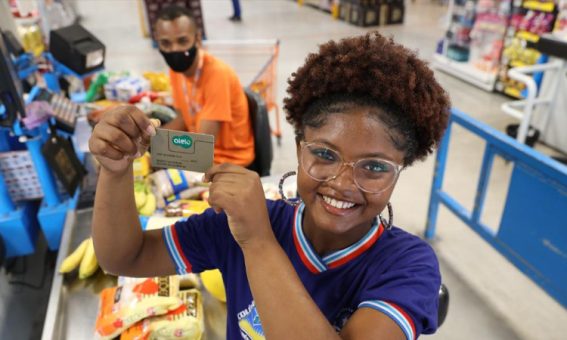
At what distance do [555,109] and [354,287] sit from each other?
4.55 metres

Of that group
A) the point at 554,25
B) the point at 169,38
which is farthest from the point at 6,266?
the point at 554,25

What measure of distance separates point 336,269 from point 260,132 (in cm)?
174

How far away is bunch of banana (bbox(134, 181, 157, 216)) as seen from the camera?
7.45 ft

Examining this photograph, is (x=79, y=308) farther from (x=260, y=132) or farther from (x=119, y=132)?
(x=260, y=132)

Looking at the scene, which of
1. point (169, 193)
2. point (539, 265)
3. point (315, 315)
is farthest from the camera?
point (169, 193)

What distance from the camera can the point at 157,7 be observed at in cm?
782

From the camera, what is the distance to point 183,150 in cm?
99

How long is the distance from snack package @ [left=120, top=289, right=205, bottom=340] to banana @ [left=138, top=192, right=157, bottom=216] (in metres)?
0.76

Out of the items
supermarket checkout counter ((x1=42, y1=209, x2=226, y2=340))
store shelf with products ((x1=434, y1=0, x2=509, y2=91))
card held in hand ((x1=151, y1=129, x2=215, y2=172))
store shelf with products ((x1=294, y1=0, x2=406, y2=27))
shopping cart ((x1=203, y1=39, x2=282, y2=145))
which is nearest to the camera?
card held in hand ((x1=151, y1=129, x2=215, y2=172))

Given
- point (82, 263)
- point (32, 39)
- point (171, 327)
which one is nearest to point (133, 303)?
point (171, 327)

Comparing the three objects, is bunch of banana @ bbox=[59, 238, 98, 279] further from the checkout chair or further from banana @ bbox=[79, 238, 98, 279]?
the checkout chair

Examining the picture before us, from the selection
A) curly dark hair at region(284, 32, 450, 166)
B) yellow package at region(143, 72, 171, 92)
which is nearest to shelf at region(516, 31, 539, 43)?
yellow package at region(143, 72, 171, 92)

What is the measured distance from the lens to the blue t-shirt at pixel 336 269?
0.92 m

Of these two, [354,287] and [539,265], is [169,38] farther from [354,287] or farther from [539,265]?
[539,265]
